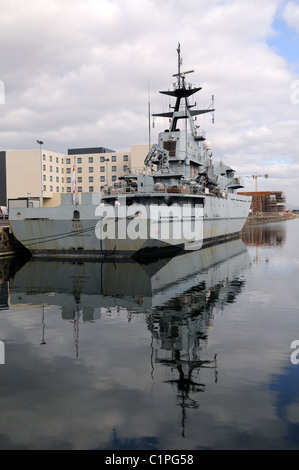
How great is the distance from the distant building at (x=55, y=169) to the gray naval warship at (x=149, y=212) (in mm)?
38301

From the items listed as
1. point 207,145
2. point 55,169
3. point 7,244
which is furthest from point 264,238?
point 55,169

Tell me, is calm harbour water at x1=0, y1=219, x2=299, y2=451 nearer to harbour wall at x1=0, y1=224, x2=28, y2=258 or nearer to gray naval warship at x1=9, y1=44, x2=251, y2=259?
gray naval warship at x1=9, y1=44, x2=251, y2=259

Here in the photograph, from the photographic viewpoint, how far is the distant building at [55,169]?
84.8 metres

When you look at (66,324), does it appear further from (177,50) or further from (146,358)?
(177,50)

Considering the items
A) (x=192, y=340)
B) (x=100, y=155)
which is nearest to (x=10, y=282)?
(x=192, y=340)

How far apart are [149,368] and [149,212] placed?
17831 millimetres

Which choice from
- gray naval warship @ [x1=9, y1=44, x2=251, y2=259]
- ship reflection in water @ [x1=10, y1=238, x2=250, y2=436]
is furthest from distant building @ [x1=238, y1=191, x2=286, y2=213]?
ship reflection in water @ [x1=10, y1=238, x2=250, y2=436]

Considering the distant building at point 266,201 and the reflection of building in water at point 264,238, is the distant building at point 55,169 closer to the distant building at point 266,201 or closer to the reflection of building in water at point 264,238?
the reflection of building in water at point 264,238

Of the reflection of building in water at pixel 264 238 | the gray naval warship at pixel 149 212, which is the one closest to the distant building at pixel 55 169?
the reflection of building in water at pixel 264 238

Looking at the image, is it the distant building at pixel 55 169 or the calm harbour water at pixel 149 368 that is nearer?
the calm harbour water at pixel 149 368

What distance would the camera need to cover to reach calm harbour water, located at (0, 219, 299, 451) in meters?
6.47

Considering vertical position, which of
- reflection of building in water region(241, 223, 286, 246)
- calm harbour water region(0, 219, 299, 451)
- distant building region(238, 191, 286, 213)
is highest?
distant building region(238, 191, 286, 213)

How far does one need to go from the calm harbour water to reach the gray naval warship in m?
8.18

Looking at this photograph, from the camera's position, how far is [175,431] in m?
6.48
